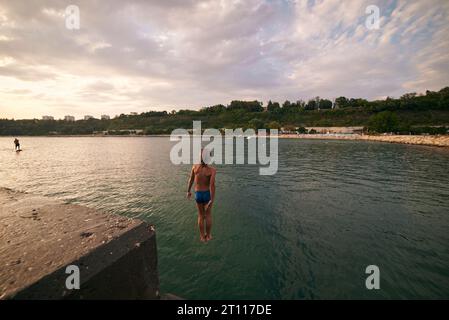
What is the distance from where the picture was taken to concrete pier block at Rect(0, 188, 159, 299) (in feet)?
8.34

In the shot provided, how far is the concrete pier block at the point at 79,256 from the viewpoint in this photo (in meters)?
2.54

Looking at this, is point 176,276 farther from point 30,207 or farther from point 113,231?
point 30,207

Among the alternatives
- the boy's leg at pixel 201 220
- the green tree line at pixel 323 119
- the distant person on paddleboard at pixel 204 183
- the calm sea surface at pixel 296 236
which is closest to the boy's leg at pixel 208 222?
the distant person on paddleboard at pixel 204 183

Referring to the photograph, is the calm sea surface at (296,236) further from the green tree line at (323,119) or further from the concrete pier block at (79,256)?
the green tree line at (323,119)

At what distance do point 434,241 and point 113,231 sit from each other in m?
10.5

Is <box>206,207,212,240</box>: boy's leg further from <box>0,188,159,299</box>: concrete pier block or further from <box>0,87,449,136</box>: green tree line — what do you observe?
<box>0,87,449,136</box>: green tree line

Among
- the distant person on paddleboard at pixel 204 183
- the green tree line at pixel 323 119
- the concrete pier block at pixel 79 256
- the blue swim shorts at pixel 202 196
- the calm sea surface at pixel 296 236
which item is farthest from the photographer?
the green tree line at pixel 323 119

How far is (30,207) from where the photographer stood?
17.8 feet

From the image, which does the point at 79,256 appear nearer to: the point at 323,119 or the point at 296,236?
the point at 296,236

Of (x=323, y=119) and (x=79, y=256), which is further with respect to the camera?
(x=323, y=119)

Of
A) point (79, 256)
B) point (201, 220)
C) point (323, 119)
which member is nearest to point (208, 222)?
point (201, 220)

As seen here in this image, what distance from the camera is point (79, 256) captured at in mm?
3035
